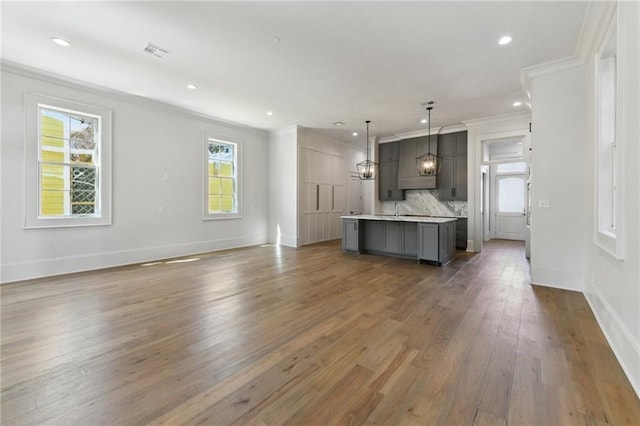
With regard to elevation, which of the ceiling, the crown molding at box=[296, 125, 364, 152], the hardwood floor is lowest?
the hardwood floor

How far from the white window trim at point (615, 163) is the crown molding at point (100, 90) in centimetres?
635

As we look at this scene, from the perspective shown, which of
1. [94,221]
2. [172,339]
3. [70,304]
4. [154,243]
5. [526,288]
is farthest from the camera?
[154,243]

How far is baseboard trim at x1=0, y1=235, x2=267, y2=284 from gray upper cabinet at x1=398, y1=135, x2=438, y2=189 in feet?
16.6

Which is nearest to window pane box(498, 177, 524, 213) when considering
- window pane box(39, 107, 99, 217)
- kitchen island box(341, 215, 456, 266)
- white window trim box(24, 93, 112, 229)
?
kitchen island box(341, 215, 456, 266)

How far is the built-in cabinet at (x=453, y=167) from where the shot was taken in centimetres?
675

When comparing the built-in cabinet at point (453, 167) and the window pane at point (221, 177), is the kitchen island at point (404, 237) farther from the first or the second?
the window pane at point (221, 177)

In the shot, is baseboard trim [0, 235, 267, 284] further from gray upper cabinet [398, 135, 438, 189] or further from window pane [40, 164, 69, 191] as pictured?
gray upper cabinet [398, 135, 438, 189]

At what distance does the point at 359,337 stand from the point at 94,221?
16.0ft

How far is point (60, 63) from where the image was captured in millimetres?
3828

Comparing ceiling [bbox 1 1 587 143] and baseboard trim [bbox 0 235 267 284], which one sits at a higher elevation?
ceiling [bbox 1 1 587 143]

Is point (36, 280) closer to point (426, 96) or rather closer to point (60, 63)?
point (60, 63)

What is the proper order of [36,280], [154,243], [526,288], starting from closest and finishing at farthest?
[526,288]
[36,280]
[154,243]

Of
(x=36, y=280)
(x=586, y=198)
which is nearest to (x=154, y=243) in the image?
(x=36, y=280)

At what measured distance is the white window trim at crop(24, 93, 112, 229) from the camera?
407 centimetres
